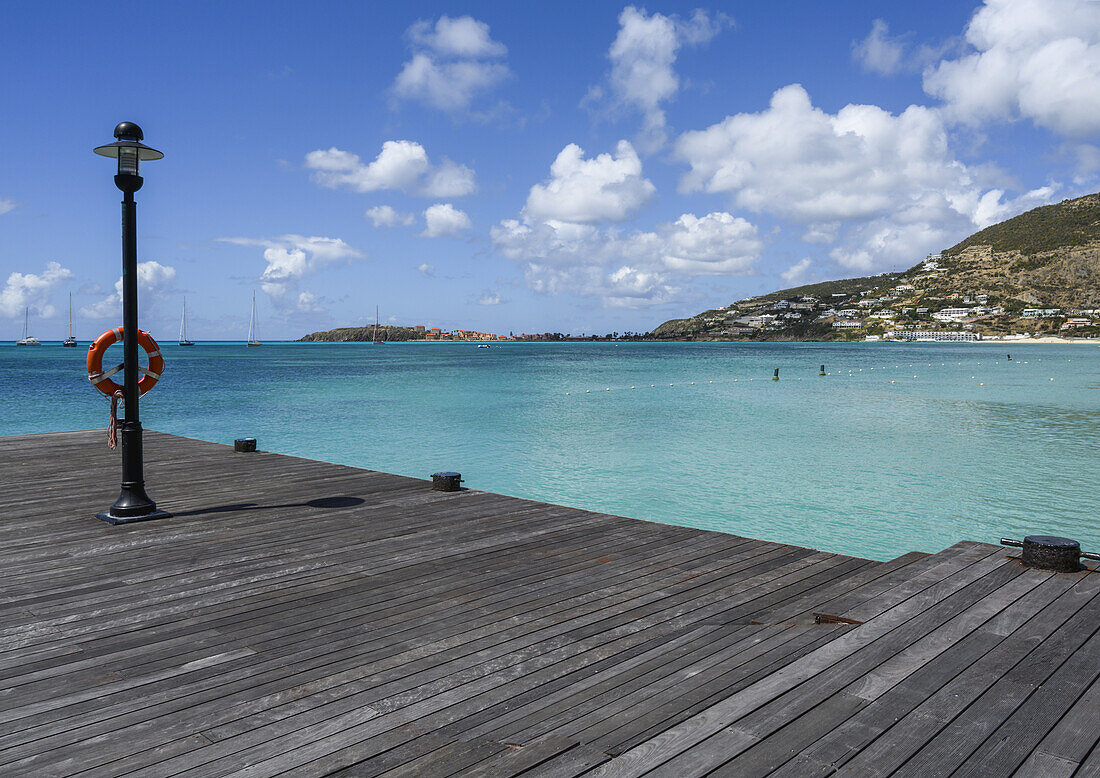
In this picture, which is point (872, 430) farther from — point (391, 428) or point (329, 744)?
point (329, 744)

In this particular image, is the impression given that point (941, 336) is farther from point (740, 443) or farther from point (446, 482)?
point (446, 482)

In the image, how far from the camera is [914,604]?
3219 mm

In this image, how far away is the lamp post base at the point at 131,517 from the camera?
4.99m

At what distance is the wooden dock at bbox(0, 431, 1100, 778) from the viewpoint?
2109mm

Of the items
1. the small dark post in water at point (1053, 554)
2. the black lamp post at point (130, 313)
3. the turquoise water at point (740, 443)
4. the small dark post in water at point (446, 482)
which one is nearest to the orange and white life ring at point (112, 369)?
the black lamp post at point (130, 313)

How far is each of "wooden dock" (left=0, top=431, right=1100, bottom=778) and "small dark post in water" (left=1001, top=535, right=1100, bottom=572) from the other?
0.09 m

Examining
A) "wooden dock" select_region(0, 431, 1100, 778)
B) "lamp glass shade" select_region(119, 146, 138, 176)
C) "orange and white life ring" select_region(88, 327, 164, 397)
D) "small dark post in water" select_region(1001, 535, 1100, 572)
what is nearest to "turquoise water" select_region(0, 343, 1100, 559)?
"orange and white life ring" select_region(88, 327, 164, 397)

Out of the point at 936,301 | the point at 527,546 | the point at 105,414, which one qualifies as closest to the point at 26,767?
the point at 527,546

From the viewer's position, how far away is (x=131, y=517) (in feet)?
16.5

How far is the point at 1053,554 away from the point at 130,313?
19.5 ft

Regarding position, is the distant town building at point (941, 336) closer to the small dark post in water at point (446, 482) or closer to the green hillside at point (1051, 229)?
the green hillside at point (1051, 229)

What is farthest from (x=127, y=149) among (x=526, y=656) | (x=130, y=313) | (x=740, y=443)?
(x=740, y=443)

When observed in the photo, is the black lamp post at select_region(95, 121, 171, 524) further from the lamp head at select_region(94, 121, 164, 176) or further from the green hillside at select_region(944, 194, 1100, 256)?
the green hillside at select_region(944, 194, 1100, 256)

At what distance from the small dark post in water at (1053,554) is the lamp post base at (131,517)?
5493 mm
